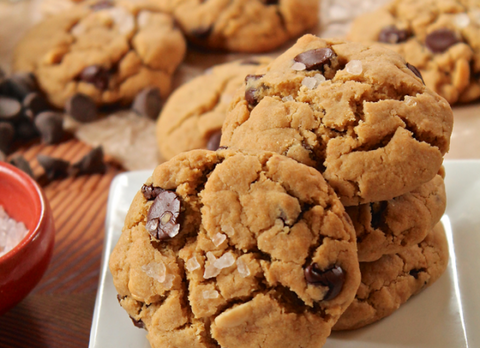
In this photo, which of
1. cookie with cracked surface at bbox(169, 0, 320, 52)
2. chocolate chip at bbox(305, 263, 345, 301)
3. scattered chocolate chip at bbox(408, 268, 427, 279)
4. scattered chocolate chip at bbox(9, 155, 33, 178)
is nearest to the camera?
chocolate chip at bbox(305, 263, 345, 301)

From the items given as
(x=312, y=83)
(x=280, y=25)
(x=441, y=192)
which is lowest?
(x=280, y=25)

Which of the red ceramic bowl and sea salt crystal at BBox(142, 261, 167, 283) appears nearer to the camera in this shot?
sea salt crystal at BBox(142, 261, 167, 283)

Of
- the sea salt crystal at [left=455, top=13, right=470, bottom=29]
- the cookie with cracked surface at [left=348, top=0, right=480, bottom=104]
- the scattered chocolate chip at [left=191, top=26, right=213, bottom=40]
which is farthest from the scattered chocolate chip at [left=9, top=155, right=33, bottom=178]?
the sea salt crystal at [left=455, top=13, right=470, bottom=29]

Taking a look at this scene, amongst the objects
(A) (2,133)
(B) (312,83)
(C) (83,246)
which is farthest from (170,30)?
(B) (312,83)

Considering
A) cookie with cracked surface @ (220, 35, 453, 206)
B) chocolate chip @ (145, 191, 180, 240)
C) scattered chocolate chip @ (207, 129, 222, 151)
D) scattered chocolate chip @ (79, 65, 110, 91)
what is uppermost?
cookie with cracked surface @ (220, 35, 453, 206)

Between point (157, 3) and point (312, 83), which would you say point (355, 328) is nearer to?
point (312, 83)

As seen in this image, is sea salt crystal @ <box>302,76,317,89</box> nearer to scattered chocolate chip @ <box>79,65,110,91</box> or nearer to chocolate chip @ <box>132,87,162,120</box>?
chocolate chip @ <box>132,87,162,120</box>

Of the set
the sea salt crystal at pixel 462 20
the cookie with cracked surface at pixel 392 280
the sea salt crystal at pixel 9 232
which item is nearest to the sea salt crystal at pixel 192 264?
the cookie with cracked surface at pixel 392 280
